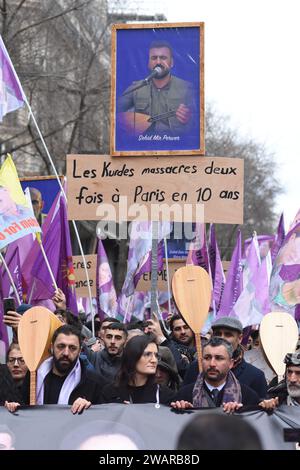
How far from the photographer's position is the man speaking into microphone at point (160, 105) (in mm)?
9422

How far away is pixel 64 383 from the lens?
6.04m

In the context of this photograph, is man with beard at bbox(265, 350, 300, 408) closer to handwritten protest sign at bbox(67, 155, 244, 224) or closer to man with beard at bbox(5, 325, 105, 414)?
man with beard at bbox(5, 325, 105, 414)

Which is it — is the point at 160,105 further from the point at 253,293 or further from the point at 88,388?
the point at 88,388

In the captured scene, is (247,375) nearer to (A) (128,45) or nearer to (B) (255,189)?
(A) (128,45)

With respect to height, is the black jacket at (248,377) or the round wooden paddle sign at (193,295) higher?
the round wooden paddle sign at (193,295)

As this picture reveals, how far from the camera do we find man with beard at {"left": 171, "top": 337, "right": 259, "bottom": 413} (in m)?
5.80

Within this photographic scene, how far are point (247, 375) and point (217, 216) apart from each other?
3023 millimetres

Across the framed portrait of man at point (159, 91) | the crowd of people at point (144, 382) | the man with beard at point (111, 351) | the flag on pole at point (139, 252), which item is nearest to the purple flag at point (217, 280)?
the flag on pole at point (139, 252)

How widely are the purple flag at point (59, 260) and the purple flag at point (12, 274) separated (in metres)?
0.20

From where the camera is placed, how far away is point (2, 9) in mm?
22734

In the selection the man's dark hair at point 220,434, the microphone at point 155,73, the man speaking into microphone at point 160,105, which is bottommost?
the man's dark hair at point 220,434

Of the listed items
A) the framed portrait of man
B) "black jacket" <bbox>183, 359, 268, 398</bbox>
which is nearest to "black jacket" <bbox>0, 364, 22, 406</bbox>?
"black jacket" <bbox>183, 359, 268, 398</bbox>

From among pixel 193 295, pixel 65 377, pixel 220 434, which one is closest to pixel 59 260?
Result: pixel 193 295

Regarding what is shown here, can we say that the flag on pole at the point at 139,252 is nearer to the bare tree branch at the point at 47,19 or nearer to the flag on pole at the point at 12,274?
the flag on pole at the point at 12,274
